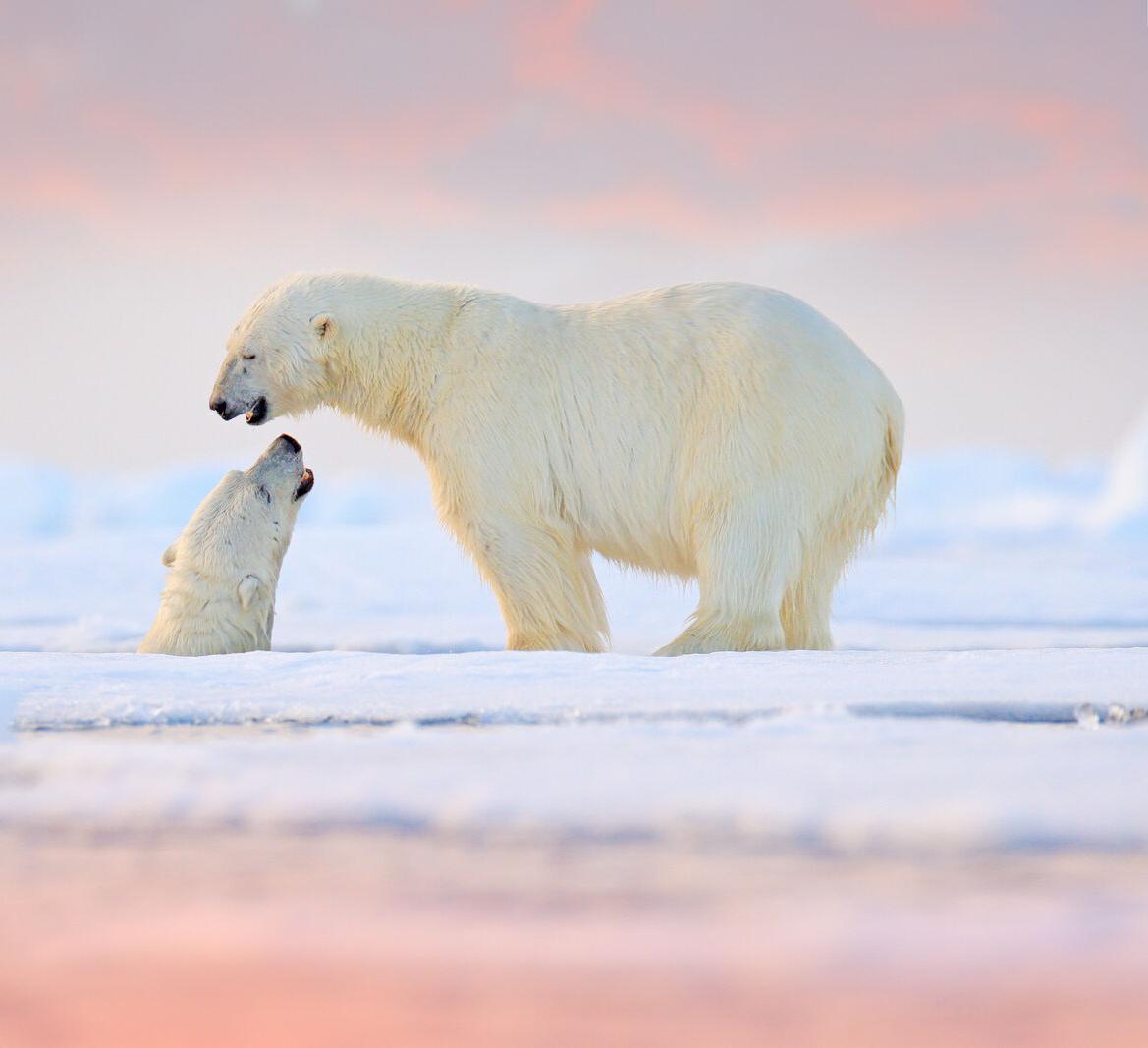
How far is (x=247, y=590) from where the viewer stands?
449cm

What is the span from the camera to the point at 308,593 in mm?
9734

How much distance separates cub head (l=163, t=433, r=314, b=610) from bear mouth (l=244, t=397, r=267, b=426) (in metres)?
0.33

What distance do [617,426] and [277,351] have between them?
131 centimetres

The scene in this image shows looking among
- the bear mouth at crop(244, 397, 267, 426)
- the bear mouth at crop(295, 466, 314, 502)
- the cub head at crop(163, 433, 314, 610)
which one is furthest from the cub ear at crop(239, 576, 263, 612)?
the bear mouth at crop(244, 397, 267, 426)

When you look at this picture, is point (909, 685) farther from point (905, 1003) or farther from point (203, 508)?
point (203, 508)

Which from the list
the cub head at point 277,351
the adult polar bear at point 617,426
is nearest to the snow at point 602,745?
the adult polar bear at point 617,426

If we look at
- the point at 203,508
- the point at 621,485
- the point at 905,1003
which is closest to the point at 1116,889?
the point at 905,1003

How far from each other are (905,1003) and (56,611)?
8556mm

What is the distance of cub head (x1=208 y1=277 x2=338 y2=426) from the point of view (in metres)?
4.97

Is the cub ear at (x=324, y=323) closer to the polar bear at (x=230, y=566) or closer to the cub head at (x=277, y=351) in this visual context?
the cub head at (x=277, y=351)

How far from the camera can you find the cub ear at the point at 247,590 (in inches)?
177

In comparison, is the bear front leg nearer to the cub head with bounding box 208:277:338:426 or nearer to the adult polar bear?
the adult polar bear

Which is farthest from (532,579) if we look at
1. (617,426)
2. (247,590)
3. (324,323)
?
(324,323)

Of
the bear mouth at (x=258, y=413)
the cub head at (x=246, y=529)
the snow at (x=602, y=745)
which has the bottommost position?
the snow at (x=602, y=745)
